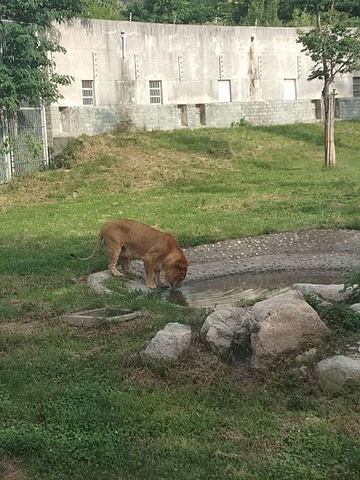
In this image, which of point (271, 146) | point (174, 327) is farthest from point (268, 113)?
point (174, 327)

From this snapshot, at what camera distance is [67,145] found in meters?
24.6

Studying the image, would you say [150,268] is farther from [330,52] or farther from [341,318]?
[330,52]

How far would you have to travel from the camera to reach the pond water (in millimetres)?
10023

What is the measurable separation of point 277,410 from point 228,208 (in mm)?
Answer: 11531

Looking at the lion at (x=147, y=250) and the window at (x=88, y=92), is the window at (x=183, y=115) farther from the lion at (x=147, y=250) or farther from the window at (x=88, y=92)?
the lion at (x=147, y=250)

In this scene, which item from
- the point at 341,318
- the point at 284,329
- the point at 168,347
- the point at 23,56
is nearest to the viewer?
the point at 284,329

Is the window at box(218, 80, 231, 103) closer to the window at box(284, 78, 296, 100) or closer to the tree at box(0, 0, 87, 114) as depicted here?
the window at box(284, 78, 296, 100)

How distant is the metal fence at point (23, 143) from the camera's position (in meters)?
22.0

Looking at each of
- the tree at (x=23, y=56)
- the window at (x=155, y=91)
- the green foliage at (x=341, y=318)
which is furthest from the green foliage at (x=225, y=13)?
the green foliage at (x=341, y=318)

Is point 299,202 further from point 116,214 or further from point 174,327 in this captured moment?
point 174,327

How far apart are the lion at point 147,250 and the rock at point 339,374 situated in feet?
15.4

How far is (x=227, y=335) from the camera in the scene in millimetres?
6336

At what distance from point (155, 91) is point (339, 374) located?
27785 mm

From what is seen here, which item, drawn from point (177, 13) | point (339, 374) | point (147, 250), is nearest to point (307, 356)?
point (339, 374)
